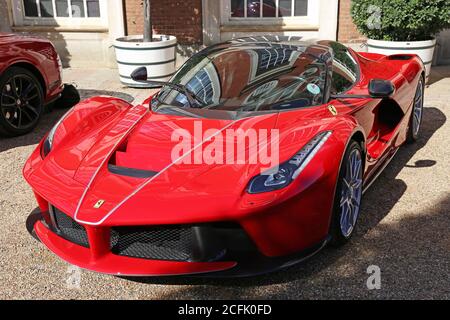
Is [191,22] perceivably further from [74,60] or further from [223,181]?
[223,181]

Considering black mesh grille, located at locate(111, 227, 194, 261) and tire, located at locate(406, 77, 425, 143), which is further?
tire, located at locate(406, 77, 425, 143)

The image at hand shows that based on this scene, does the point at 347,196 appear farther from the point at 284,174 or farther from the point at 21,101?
the point at 21,101

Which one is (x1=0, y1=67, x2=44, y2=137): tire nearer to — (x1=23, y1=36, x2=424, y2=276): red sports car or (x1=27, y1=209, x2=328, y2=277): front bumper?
(x1=23, y1=36, x2=424, y2=276): red sports car

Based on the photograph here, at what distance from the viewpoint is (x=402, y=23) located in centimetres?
754

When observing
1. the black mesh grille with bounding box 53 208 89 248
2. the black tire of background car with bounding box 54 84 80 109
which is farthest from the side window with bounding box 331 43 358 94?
the black tire of background car with bounding box 54 84 80 109

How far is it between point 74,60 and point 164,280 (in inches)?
312

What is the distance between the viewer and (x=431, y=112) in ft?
22.0

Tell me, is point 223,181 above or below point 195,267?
above

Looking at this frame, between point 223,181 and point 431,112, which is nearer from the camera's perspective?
point 223,181

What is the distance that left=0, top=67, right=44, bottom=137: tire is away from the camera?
5824 millimetres

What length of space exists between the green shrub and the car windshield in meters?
3.89

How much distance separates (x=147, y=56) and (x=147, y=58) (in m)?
0.03

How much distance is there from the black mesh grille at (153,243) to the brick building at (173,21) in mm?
7284
